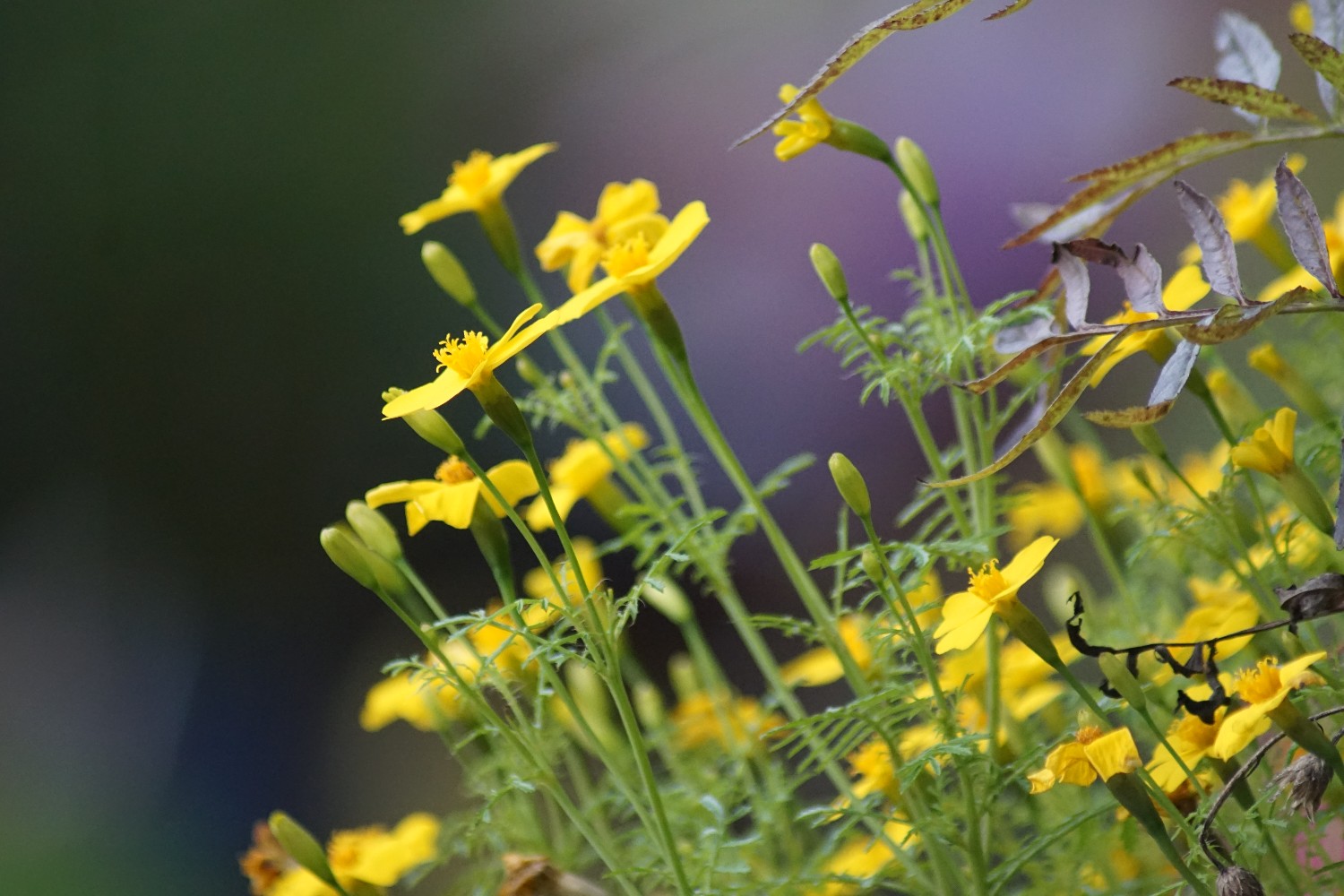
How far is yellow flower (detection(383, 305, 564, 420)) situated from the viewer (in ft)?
0.92

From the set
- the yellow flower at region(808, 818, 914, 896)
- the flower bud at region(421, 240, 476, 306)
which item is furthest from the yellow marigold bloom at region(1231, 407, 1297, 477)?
the flower bud at region(421, 240, 476, 306)

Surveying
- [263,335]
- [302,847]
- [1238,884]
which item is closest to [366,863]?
[302,847]

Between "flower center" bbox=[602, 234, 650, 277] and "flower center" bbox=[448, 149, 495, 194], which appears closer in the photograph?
"flower center" bbox=[602, 234, 650, 277]

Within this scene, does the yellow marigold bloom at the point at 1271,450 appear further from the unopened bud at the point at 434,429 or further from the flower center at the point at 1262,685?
the unopened bud at the point at 434,429

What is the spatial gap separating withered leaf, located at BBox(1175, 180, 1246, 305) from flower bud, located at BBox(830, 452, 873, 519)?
0.09m

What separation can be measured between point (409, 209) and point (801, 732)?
116cm

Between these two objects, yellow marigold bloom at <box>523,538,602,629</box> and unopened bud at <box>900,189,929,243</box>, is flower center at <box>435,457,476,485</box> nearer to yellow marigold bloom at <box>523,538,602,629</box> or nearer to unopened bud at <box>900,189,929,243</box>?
yellow marigold bloom at <box>523,538,602,629</box>

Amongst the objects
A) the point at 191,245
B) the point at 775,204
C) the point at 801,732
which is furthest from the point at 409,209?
the point at 801,732

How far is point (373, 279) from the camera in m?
1.36

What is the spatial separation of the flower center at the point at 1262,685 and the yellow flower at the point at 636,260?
165mm

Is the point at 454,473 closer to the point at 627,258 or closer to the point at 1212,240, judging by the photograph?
the point at 627,258

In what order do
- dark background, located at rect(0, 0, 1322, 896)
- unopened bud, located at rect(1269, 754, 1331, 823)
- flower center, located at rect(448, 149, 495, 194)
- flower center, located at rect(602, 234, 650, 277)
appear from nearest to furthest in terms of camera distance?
unopened bud, located at rect(1269, 754, 1331, 823) < flower center, located at rect(602, 234, 650, 277) < flower center, located at rect(448, 149, 495, 194) < dark background, located at rect(0, 0, 1322, 896)

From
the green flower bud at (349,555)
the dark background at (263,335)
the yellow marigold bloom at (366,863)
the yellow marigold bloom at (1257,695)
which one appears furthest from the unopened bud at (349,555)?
the dark background at (263,335)

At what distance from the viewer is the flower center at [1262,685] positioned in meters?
0.27
